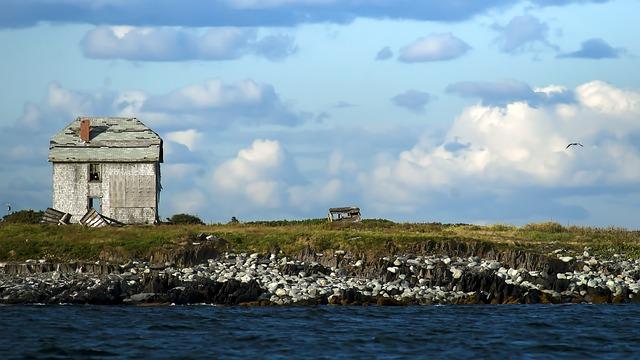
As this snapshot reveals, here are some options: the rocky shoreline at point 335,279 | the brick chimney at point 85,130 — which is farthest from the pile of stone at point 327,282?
the brick chimney at point 85,130

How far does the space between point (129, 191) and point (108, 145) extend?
2.97 metres

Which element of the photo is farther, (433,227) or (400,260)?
(433,227)

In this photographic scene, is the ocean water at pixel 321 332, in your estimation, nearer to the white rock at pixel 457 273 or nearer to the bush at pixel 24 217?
the white rock at pixel 457 273

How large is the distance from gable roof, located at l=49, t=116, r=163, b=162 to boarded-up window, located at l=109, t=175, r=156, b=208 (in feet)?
3.66

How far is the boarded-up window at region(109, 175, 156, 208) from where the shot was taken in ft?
208

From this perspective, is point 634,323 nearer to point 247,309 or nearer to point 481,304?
point 481,304

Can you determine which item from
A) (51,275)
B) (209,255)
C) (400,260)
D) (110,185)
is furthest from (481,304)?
(110,185)

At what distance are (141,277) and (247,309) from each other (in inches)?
242

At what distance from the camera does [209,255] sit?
49125 millimetres

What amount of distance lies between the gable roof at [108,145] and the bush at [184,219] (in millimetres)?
3969

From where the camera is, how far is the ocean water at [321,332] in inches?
1236

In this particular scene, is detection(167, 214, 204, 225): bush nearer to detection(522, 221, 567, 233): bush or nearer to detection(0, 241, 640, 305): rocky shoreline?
detection(0, 241, 640, 305): rocky shoreline

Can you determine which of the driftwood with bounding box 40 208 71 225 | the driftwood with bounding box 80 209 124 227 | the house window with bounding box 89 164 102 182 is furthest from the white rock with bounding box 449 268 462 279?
the house window with bounding box 89 164 102 182

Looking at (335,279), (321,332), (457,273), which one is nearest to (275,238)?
Result: (335,279)
